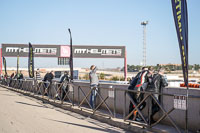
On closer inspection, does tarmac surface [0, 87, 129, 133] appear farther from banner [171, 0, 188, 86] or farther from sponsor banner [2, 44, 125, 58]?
sponsor banner [2, 44, 125, 58]

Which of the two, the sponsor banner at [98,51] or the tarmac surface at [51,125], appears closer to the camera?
the tarmac surface at [51,125]

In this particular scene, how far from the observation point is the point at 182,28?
6430mm

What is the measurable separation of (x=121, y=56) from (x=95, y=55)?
450cm

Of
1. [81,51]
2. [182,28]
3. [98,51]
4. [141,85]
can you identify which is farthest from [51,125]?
[81,51]

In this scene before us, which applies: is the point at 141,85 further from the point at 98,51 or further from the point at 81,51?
the point at 81,51

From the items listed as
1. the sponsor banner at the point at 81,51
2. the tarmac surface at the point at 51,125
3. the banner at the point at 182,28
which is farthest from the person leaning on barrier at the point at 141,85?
the sponsor banner at the point at 81,51

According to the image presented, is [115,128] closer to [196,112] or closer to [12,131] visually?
[196,112]

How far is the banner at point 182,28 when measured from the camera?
6363 mm

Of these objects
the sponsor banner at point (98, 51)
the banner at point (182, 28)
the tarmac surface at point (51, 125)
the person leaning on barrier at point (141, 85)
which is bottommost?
the tarmac surface at point (51, 125)

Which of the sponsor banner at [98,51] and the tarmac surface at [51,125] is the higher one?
the sponsor banner at [98,51]

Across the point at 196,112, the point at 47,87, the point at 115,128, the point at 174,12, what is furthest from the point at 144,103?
the point at 47,87

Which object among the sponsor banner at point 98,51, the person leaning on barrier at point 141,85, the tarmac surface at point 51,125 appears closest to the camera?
the tarmac surface at point 51,125

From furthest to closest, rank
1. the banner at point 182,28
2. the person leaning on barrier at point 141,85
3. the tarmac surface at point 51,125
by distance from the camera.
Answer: the person leaning on barrier at point 141,85 → the tarmac surface at point 51,125 → the banner at point 182,28

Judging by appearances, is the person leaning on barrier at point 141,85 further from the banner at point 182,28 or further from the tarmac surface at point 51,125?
the banner at point 182,28
